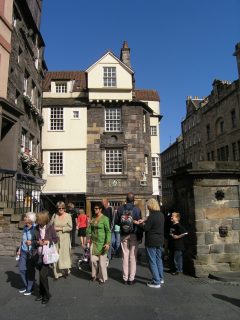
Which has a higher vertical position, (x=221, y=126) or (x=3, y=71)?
(x=221, y=126)

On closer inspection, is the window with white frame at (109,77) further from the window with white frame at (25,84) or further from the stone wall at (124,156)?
the window with white frame at (25,84)

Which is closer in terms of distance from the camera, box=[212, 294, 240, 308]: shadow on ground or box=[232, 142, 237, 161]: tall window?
box=[212, 294, 240, 308]: shadow on ground

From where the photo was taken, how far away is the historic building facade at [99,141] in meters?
24.6

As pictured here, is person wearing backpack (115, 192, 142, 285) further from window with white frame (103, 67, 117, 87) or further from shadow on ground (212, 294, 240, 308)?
window with white frame (103, 67, 117, 87)

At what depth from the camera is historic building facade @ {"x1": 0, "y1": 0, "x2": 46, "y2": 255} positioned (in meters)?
13.9

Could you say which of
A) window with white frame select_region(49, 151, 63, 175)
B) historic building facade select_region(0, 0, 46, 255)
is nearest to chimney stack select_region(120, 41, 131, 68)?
historic building facade select_region(0, 0, 46, 255)

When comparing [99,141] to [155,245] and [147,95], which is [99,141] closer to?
[147,95]

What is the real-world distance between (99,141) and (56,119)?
3.64 meters

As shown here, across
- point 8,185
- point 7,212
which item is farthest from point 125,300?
point 8,185

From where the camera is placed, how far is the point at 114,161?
2509 centimetres

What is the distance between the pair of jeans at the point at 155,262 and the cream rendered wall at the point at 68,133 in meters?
18.1

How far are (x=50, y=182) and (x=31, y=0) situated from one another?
1201cm

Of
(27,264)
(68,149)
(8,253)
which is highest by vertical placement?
(68,149)

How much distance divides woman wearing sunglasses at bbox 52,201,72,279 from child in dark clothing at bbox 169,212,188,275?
8.69 feet
